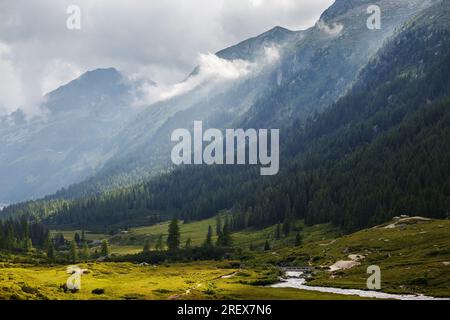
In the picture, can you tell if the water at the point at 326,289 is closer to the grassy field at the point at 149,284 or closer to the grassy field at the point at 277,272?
the grassy field at the point at 277,272

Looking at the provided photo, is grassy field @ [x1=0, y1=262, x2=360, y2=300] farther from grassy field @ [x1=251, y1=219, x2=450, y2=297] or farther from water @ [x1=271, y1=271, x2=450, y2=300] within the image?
grassy field @ [x1=251, y1=219, x2=450, y2=297]

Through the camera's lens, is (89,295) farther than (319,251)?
No

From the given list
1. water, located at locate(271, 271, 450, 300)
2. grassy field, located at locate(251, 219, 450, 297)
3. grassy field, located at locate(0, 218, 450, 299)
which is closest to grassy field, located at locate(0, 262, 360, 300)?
grassy field, located at locate(0, 218, 450, 299)

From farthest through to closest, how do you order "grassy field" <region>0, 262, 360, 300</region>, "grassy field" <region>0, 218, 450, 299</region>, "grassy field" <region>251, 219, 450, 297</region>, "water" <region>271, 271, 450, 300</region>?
"grassy field" <region>251, 219, 450, 297</region>, "grassy field" <region>0, 218, 450, 299</region>, "grassy field" <region>0, 262, 360, 300</region>, "water" <region>271, 271, 450, 300</region>

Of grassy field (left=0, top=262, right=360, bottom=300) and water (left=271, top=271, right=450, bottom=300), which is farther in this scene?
grassy field (left=0, top=262, right=360, bottom=300)

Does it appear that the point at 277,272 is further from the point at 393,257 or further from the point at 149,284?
the point at 149,284

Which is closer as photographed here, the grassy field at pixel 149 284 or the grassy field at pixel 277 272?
the grassy field at pixel 149 284

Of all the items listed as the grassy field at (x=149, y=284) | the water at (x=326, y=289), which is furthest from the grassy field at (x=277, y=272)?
the water at (x=326, y=289)

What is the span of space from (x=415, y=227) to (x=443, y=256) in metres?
47.2

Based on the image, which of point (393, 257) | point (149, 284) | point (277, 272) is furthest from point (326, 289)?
point (149, 284)

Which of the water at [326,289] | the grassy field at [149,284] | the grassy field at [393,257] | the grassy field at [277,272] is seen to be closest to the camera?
the water at [326,289]
